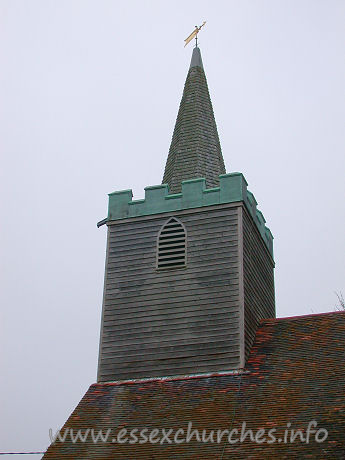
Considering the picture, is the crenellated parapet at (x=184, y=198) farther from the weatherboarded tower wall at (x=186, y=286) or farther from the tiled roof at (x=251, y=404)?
the tiled roof at (x=251, y=404)

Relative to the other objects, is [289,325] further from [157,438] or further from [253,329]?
[157,438]

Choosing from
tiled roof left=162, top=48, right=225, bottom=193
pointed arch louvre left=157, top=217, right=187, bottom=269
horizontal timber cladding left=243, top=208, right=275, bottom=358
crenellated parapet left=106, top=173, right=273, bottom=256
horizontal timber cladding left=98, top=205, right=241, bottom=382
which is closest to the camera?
horizontal timber cladding left=98, top=205, right=241, bottom=382

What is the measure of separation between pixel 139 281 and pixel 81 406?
3.69 m

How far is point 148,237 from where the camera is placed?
20.8 m

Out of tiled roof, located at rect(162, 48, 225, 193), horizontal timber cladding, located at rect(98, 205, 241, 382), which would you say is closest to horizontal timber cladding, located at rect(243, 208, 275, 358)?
horizontal timber cladding, located at rect(98, 205, 241, 382)

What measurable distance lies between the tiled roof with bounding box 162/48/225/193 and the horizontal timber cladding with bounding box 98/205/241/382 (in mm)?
1941

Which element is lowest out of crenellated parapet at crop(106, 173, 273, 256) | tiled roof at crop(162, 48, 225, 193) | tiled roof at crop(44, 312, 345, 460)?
tiled roof at crop(44, 312, 345, 460)

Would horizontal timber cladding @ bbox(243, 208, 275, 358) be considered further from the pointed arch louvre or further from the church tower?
the pointed arch louvre


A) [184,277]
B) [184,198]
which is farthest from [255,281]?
[184,198]

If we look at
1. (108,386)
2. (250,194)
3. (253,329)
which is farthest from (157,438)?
(250,194)

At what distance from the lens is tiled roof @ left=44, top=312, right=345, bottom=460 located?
14664 mm

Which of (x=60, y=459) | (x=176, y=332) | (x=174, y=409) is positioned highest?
(x=176, y=332)

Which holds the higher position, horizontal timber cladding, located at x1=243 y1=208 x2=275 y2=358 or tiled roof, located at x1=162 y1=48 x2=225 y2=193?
tiled roof, located at x1=162 y1=48 x2=225 y2=193

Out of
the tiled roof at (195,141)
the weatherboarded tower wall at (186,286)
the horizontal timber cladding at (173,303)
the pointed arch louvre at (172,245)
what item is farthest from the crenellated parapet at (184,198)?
the tiled roof at (195,141)
